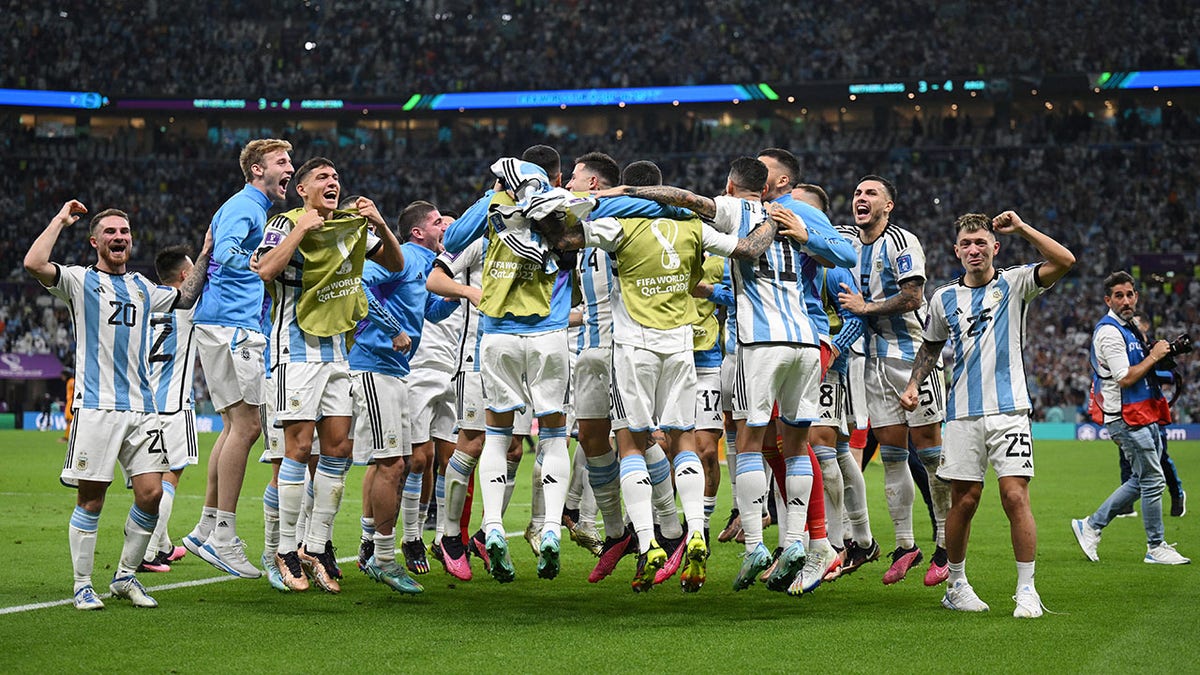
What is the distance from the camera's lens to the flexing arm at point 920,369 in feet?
25.0

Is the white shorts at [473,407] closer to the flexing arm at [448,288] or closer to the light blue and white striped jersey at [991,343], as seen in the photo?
the flexing arm at [448,288]

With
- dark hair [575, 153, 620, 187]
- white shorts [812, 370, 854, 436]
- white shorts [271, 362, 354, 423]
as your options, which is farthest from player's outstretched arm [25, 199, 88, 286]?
white shorts [812, 370, 854, 436]

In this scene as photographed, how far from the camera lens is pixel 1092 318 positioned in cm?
3903

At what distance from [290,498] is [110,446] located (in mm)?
1142

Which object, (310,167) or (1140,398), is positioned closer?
(310,167)

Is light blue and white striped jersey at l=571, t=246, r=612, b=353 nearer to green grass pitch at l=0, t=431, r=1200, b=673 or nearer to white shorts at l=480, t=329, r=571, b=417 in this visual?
white shorts at l=480, t=329, r=571, b=417

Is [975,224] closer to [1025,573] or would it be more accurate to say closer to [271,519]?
[1025,573]

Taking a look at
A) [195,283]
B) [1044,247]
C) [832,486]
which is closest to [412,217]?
[195,283]

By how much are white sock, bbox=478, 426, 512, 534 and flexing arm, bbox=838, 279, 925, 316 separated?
99.4 inches

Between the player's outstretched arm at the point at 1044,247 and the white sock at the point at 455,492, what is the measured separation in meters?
3.84

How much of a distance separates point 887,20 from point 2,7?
112ft

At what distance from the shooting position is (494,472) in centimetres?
772

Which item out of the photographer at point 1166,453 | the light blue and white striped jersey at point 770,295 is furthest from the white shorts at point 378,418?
the photographer at point 1166,453

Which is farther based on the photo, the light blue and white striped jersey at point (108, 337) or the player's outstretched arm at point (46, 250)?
the light blue and white striped jersey at point (108, 337)
